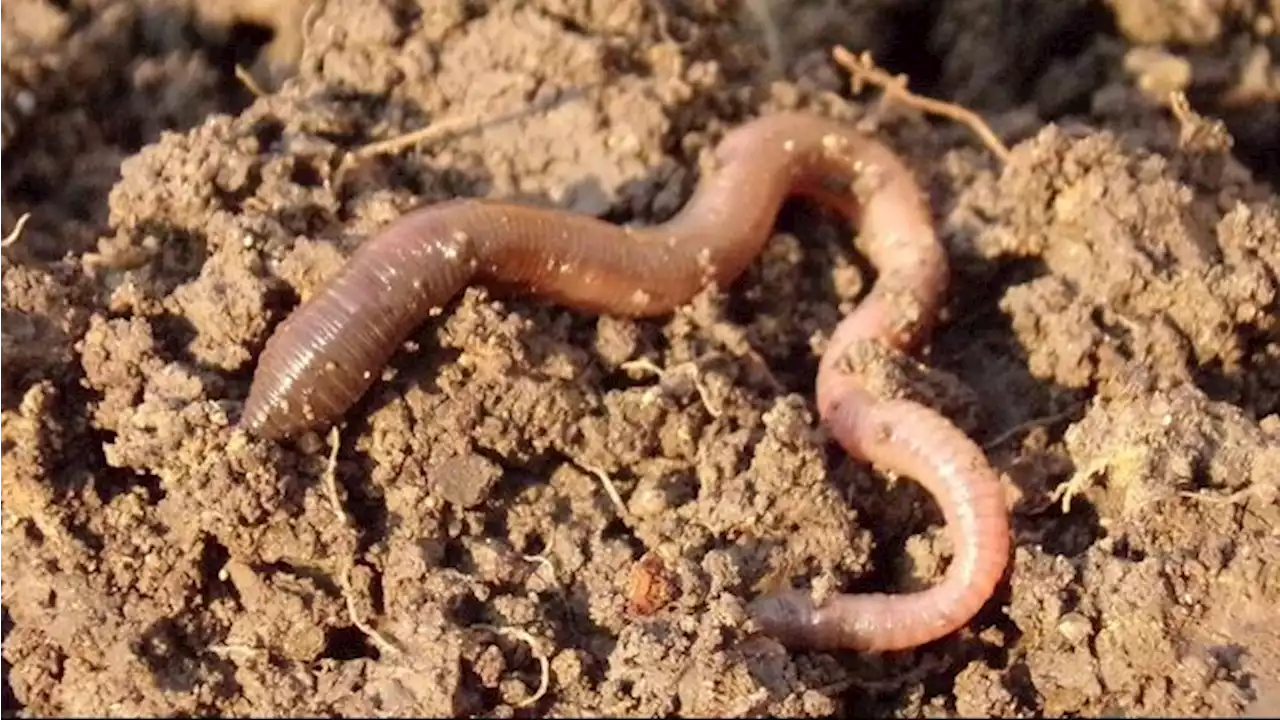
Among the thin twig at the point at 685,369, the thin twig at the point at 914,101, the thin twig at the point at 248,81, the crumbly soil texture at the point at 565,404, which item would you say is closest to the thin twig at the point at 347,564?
the crumbly soil texture at the point at 565,404

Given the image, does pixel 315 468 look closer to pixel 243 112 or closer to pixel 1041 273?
pixel 243 112

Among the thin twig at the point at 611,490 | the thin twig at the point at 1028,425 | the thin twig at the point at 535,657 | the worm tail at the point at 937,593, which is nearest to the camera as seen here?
the thin twig at the point at 535,657

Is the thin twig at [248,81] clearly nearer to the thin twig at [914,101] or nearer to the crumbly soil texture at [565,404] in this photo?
the crumbly soil texture at [565,404]

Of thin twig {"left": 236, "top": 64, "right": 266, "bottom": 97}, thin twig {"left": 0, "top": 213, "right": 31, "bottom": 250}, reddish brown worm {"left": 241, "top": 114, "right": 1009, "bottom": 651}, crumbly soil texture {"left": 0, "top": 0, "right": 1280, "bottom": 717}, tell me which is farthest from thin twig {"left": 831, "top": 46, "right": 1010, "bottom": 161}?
thin twig {"left": 0, "top": 213, "right": 31, "bottom": 250}

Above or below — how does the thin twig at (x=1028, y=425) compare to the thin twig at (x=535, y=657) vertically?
above

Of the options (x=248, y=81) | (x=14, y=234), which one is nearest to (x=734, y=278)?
(x=248, y=81)

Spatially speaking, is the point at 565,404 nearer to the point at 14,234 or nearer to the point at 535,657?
the point at 535,657

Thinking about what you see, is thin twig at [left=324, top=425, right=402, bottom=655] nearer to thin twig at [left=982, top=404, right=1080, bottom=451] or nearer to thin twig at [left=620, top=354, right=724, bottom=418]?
thin twig at [left=620, top=354, right=724, bottom=418]
